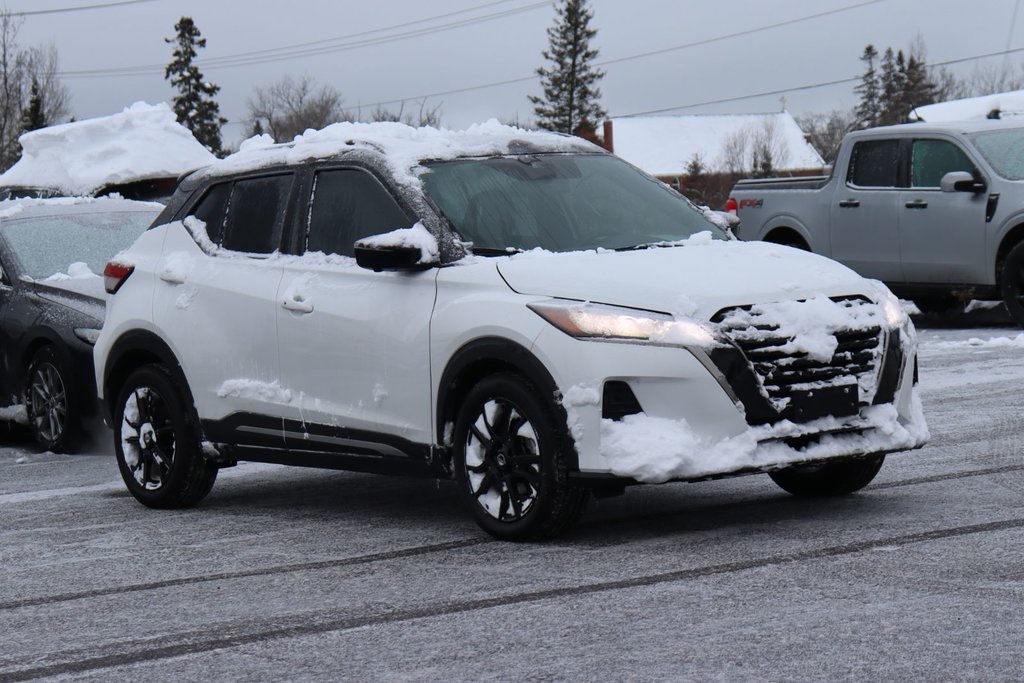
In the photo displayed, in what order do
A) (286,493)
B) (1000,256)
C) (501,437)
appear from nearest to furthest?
(501,437) < (286,493) < (1000,256)

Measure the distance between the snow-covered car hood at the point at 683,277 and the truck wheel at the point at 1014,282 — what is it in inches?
354

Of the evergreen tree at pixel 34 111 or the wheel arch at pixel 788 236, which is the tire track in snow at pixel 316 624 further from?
the evergreen tree at pixel 34 111

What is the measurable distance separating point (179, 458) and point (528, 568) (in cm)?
265

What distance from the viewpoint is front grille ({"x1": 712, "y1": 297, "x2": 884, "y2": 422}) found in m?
6.57

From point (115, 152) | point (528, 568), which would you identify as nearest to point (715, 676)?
point (528, 568)

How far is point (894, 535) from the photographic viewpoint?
665 centimetres

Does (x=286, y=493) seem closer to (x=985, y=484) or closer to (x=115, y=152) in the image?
(x=985, y=484)

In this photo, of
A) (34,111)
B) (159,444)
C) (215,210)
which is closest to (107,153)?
(215,210)

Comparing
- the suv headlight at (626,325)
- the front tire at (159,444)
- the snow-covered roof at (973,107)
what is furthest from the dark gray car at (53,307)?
the snow-covered roof at (973,107)

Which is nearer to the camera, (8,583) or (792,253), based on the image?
(8,583)

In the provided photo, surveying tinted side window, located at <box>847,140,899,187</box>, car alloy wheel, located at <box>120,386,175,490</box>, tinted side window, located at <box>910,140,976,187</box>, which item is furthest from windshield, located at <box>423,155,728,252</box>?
tinted side window, located at <box>847,140,899,187</box>

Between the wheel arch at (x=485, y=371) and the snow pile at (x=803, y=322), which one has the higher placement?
the snow pile at (x=803, y=322)

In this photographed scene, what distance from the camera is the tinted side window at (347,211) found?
7.59 meters

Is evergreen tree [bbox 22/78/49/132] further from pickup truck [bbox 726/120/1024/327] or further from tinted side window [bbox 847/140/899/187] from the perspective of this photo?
tinted side window [bbox 847/140/899/187]
